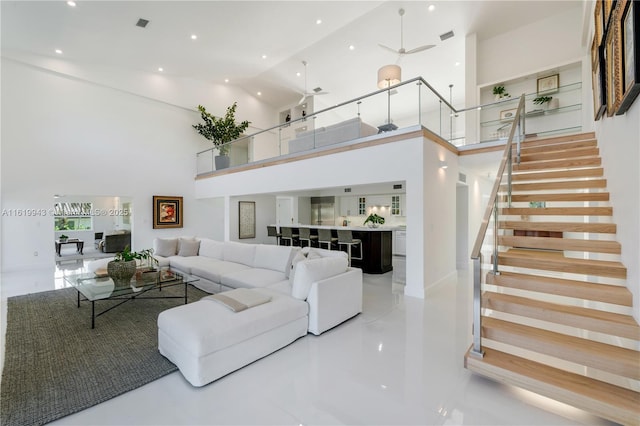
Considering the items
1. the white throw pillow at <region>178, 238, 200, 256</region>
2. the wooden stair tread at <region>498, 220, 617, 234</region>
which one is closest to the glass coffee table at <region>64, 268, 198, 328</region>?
the white throw pillow at <region>178, 238, 200, 256</region>

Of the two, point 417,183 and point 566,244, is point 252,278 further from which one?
point 566,244

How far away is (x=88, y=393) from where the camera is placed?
2180 millimetres

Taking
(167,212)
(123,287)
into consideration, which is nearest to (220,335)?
(123,287)

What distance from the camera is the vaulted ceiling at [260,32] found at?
6102mm

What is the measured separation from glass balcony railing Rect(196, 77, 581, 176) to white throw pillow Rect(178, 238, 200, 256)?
2.92 m

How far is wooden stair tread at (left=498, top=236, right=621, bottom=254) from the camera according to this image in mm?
2826

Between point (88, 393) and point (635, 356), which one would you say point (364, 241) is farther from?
point (88, 393)

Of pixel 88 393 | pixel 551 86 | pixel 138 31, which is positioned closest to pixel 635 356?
pixel 88 393

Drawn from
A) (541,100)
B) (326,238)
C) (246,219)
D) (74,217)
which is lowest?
(326,238)

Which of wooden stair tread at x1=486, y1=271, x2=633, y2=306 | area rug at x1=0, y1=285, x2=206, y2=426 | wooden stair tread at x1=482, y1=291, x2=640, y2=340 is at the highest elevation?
wooden stair tread at x1=486, y1=271, x2=633, y2=306

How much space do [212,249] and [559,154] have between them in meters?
6.51

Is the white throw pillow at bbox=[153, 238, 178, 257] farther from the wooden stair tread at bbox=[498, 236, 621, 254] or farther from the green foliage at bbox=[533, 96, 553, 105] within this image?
the green foliage at bbox=[533, 96, 553, 105]

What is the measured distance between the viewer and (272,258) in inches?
187

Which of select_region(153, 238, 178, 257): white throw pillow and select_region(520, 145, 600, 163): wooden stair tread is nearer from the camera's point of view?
select_region(520, 145, 600, 163): wooden stair tread
